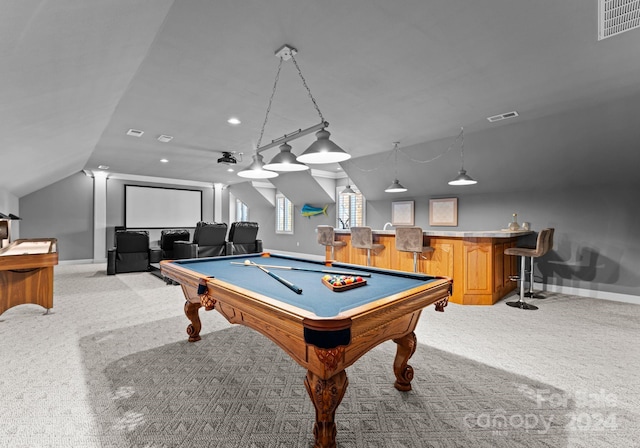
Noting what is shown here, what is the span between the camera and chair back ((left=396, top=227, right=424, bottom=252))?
465cm

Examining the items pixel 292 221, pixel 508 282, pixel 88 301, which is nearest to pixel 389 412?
pixel 508 282

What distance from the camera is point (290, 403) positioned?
6.56 ft

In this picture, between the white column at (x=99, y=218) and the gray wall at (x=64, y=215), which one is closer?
the gray wall at (x=64, y=215)

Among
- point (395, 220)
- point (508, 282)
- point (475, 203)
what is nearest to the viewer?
point (508, 282)

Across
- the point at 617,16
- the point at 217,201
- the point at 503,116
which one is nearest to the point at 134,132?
the point at 503,116

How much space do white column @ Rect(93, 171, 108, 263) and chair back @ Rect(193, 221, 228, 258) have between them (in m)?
3.83

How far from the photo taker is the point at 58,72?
2254mm

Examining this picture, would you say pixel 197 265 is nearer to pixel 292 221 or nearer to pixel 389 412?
pixel 389 412

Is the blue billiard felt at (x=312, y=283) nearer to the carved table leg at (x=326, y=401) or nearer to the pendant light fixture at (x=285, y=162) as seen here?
the carved table leg at (x=326, y=401)

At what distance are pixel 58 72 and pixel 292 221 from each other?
9174mm

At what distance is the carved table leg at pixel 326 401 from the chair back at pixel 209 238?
6.05 m

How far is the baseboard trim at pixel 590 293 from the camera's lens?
4602 millimetres

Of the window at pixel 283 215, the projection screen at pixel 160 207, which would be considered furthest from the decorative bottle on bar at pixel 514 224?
the projection screen at pixel 160 207

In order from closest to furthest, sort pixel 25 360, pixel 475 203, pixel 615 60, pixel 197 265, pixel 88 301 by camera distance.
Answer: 1. pixel 25 360
2. pixel 615 60
3. pixel 197 265
4. pixel 88 301
5. pixel 475 203
